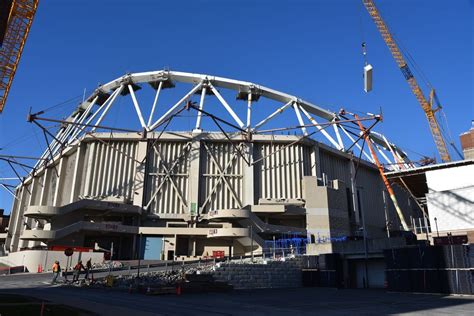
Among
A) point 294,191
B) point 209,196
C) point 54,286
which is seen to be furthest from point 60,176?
point 54,286

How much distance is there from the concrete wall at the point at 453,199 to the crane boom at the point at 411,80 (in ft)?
149

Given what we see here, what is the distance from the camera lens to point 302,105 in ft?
278

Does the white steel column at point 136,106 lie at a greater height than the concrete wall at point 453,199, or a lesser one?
greater

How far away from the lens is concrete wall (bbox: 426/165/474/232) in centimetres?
4591

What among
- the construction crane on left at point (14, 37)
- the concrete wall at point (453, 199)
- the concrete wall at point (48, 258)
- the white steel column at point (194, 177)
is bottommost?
the concrete wall at point (48, 258)

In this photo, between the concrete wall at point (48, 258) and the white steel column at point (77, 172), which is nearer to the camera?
the concrete wall at point (48, 258)

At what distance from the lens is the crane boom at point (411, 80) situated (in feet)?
272

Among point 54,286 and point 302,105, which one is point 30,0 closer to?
point 54,286

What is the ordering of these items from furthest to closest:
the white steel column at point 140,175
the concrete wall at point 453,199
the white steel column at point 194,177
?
1. the white steel column at point 140,175
2. the white steel column at point 194,177
3. the concrete wall at point 453,199

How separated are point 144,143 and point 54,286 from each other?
40.7m

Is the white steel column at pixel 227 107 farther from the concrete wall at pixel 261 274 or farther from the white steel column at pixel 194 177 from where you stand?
the concrete wall at pixel 261 274

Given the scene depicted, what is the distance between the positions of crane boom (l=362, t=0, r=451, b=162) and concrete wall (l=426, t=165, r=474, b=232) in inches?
1787

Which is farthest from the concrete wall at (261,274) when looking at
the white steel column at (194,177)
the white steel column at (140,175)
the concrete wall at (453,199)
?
the white steel column at (140,175)

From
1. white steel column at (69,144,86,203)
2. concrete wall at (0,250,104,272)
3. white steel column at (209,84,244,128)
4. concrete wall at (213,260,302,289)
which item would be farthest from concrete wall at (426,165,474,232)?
white steel column at (69,144,86,203)
